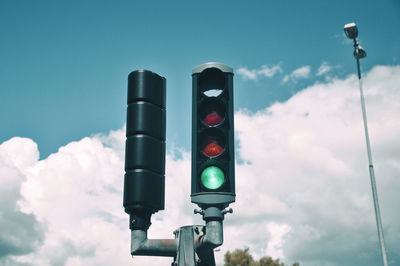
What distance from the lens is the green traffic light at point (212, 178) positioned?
3.71m

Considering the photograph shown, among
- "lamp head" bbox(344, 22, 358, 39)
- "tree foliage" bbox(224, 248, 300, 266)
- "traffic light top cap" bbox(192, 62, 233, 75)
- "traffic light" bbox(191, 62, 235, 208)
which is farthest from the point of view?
"tree foliage" bbox(224, 248, 300, 266)

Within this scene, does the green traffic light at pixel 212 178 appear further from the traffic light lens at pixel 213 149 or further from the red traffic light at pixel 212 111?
the red traffic light at pixel 212 111

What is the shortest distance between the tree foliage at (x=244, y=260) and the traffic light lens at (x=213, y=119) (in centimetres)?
4427

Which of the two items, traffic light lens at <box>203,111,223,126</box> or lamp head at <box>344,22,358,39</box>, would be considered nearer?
traffic light lens at <box>203,111,223,126</box>

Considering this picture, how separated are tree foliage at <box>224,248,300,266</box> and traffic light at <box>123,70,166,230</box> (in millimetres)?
43620

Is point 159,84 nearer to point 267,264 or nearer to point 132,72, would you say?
point 132,72

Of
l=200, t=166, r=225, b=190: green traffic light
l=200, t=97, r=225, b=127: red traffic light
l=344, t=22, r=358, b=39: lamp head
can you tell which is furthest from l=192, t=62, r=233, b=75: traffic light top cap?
l=344, t=22, r=358, b=39: lamp head

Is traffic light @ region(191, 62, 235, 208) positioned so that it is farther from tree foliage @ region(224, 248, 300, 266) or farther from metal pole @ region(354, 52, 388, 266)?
tree foliage @ region(224, 248, 300, 266)

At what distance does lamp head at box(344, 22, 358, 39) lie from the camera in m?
12.9

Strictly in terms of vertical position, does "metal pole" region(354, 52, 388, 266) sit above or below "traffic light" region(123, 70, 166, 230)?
above

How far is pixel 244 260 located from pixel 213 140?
44526 millimetres

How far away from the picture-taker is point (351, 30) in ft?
42.9

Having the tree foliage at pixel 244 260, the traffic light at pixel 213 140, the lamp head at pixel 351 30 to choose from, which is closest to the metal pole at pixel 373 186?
the lamp head at pixel 351 30

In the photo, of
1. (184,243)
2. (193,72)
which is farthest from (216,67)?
(184,243)
